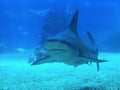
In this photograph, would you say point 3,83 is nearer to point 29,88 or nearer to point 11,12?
point 29,88

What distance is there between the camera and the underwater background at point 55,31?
5.75m

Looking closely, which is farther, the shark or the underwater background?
the underwater background

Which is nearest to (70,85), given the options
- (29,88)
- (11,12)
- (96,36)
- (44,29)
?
(29,88)

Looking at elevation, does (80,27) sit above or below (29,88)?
above

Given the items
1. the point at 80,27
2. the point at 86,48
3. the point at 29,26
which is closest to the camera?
the point at 86,48

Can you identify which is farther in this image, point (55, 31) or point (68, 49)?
point (55, 31)

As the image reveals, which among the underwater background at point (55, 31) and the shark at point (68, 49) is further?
the underwater background at point (55, 31)

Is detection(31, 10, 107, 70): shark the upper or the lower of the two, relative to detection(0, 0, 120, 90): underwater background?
lower

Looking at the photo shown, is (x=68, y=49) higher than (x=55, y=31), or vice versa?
(x=55, y=31)

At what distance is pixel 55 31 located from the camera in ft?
67.1

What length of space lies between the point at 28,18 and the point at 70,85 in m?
34.0

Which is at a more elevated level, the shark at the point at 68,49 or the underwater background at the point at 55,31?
the underwater background at the point at 55,31

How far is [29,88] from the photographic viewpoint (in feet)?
16.5

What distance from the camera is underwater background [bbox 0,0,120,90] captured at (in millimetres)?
5754
